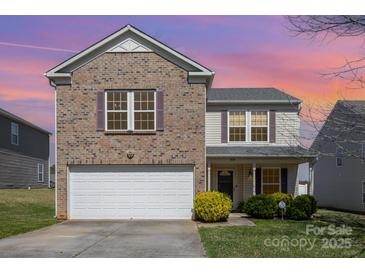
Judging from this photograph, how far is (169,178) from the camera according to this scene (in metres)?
20.2

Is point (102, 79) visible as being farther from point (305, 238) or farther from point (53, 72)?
point (305, 238)

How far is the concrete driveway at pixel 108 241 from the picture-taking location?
11.6m

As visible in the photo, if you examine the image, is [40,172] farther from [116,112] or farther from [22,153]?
→ [116,112]

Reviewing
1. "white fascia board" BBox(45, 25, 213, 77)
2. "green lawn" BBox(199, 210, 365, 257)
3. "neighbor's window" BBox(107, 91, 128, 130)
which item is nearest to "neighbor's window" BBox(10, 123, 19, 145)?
"white fascia board" BBox(45, 25, 213, 77)

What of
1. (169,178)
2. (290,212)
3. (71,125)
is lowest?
(290,212)

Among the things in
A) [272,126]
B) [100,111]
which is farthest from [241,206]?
[100,111]

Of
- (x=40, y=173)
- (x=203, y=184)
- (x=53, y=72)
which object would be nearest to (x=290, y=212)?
(x=203, y=184)

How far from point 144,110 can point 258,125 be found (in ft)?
22.0

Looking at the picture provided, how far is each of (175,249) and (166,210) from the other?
8120 mm

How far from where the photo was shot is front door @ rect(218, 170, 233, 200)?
24.4m

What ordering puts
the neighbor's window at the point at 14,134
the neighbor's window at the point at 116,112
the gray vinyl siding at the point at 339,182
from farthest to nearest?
the neighbor's window at the point at 14,134 < the gray vinyl siding at the point at 339,182 < the neighbor's window at the point at 116,112

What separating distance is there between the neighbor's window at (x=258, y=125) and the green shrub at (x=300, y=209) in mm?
4383

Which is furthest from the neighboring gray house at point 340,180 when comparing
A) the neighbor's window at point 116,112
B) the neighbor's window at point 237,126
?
the neighbor's window at point 116,112

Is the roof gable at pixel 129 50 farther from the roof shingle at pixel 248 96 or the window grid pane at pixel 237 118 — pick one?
the window grid pane at pixel 237 118
